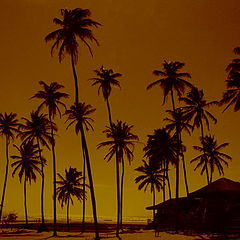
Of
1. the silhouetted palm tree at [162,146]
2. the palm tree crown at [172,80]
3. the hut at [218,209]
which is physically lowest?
the hut at [218,209]

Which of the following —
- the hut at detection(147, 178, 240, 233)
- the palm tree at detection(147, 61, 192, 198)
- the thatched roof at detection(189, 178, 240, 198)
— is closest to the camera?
the thatched roof at detection(189, 178, 240, 198)

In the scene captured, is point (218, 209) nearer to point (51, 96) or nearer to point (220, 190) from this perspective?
point (220, 190)

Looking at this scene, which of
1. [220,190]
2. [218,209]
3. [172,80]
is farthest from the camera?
[172,80]

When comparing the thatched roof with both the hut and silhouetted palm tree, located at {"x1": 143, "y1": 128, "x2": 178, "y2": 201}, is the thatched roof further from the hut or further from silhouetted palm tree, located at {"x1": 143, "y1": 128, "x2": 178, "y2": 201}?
silhouetted palm tree, located at {"x1": 143, "y1": 128, "x2": 178, "y2": 201}

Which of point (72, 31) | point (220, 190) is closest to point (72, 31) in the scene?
point (72, 31)

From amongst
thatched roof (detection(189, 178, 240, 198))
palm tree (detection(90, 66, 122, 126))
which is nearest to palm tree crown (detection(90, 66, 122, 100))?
palm tree (detection(90, 66, 122, 126))

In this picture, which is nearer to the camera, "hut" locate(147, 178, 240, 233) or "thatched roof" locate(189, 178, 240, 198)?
"thatched roof" locate(189, 178, 240, 198)

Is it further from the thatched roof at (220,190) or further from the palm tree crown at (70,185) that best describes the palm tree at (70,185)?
the thatched roof at (220,190)

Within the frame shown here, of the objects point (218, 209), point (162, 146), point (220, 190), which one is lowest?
point (218, 209)

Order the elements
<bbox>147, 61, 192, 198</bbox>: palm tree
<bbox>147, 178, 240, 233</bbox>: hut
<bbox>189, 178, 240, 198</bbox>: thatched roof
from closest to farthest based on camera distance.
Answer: <bbox>189, 178, 240, 198</bbox>: thatched roof → <bbox>147, 178, 240, 233</bbox>: hut → <bbox>147, 61, 192, 198</bbox>: palm tree

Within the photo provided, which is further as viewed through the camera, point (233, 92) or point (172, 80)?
point (172, 80)

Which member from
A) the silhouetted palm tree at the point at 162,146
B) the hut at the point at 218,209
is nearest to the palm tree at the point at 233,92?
the hut at the point at 218,209

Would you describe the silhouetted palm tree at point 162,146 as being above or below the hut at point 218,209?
above

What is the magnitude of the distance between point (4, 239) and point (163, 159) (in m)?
27.4
